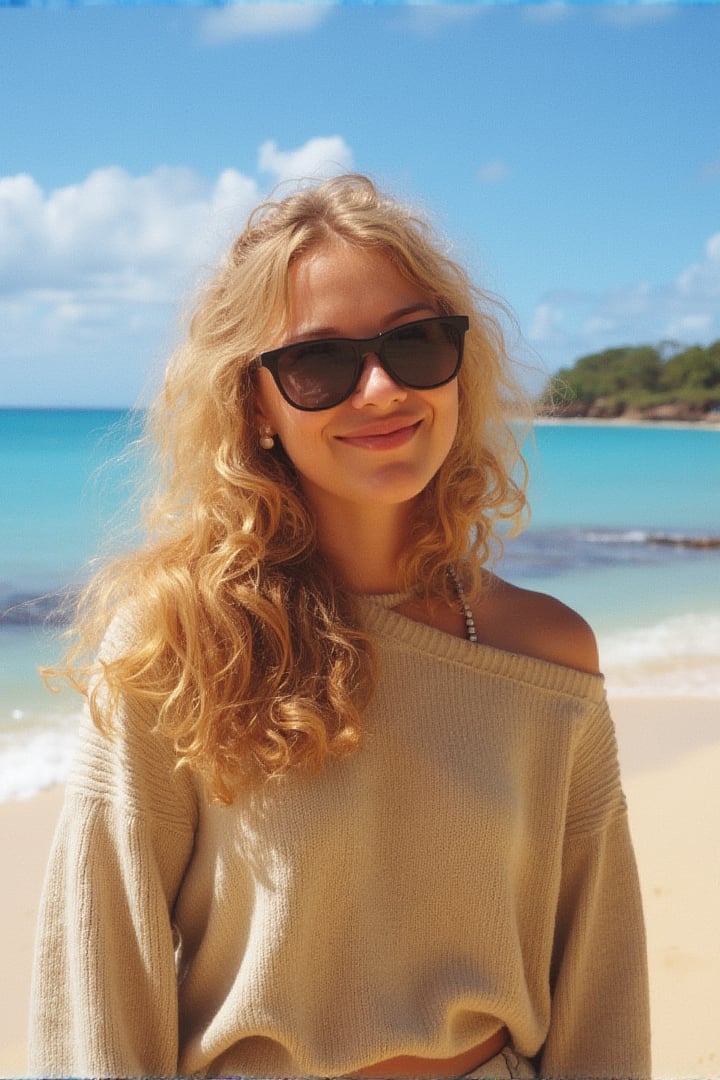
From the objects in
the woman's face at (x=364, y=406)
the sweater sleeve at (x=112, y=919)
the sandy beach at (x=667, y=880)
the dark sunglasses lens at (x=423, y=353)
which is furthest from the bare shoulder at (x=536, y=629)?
the sandy beach at (x=667, y=880)

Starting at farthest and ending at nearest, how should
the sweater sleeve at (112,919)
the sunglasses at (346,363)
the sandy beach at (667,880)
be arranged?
the sandy beach at (667,880)
the sunglasses at (346,363)
the sweater sleeve at (112,919)

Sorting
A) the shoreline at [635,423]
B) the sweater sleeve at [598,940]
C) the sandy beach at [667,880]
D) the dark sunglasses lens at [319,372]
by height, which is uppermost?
the dark sunglasses lens at [319,372]

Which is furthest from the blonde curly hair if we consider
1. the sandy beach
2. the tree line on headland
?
the tree line on headland

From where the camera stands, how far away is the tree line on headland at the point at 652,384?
50.6m

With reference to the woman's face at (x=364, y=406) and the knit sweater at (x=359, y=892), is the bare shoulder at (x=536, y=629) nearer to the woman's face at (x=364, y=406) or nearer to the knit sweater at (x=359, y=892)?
the knit sweater at (x=359, y=892)

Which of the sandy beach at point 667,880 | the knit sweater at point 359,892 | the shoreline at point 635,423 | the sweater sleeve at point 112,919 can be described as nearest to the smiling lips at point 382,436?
the knit sweater at point 359,892

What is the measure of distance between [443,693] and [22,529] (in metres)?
14.5

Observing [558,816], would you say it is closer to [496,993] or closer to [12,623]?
[496,993]

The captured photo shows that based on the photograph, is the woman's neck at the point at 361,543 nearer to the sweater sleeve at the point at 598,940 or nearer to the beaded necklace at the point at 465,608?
the beaded necklace at the point at 465,608

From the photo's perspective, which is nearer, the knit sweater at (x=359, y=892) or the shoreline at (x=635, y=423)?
the knit sweater at (x=359, y=892)

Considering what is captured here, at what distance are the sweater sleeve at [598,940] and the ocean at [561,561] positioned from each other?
0.77m

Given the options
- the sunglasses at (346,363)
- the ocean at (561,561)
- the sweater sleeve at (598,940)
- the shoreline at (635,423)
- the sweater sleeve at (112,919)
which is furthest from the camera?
the shoreline at (635,423)

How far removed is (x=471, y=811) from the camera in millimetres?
1933

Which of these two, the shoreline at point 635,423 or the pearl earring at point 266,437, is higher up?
the pearl earring at point 266,437
